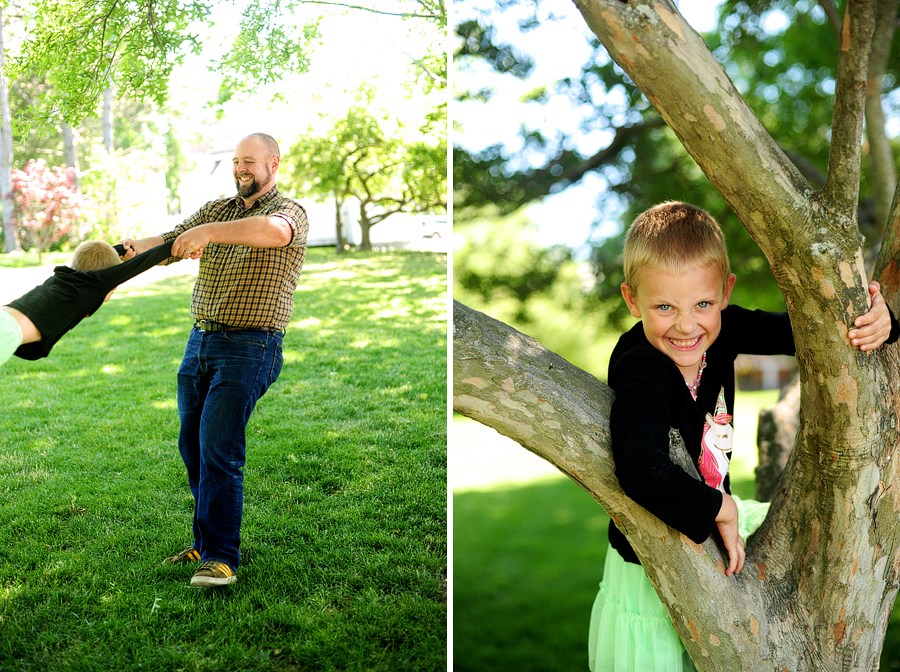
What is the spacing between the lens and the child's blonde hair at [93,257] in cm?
192

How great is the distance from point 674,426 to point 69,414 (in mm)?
2794

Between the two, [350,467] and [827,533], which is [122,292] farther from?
[827,533]

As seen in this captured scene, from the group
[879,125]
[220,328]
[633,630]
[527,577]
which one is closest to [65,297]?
[220,328]

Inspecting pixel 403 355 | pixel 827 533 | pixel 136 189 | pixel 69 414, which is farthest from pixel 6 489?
pixel 827 533

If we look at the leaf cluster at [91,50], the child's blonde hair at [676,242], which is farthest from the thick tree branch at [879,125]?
the leaf cluster at [91,50]

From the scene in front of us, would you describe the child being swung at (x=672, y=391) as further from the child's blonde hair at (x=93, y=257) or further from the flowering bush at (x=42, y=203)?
→ the flowering bush at (x=42, y=203)

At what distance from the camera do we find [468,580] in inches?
183

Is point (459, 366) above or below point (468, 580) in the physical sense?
above

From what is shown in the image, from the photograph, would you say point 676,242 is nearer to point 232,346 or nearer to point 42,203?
point 232,346

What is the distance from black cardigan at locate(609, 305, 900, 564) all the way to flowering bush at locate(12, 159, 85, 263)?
230 centimetres

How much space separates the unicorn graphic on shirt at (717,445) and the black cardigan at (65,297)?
4.57ft

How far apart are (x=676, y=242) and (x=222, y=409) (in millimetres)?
1338

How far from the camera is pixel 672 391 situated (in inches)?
57.3

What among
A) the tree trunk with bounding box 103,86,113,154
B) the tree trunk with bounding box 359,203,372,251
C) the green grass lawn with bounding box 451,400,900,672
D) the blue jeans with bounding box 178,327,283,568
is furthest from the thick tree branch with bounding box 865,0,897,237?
the tree trunk with bounding box 103,86,113,154
